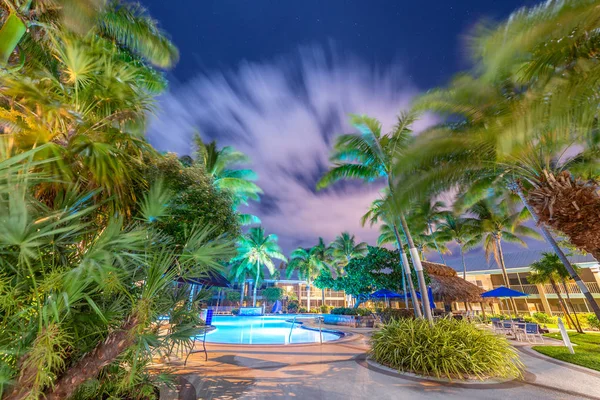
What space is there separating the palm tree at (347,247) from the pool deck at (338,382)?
28.3 m

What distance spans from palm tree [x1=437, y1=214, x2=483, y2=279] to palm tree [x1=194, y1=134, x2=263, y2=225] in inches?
724

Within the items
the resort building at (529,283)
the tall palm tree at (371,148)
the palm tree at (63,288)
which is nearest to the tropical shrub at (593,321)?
the resort building at (529,283)

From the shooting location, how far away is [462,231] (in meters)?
23.7

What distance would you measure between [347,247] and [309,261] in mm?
6706

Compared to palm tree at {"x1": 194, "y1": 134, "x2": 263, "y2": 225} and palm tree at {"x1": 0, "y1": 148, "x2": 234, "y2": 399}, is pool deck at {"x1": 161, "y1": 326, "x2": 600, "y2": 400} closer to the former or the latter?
palm tree at {"x1": 0, "y1": 148, "x2": 234, "y2": 399}

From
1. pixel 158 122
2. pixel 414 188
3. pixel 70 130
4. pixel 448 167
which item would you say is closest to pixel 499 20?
pixel 448 167

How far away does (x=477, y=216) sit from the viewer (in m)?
22.6

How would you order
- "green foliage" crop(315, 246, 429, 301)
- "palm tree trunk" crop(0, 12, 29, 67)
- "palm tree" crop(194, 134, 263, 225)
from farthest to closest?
"green foliage" crop(315, 246, 429, 301) < "palm tree" crop(194, 134, 263, 225) < "palm tree trunk" crop(0, 12, 29, 67)

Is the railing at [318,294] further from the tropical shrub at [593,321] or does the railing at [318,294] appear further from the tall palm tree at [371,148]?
the tall palm tree at [371,148]

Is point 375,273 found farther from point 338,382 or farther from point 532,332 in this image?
point 338,382

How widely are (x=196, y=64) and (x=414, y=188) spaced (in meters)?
12.7

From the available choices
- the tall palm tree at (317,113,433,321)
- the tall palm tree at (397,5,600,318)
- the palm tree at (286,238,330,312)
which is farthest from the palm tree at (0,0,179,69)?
the palm tree at (286,238,330,312)

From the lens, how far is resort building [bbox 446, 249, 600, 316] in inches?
963

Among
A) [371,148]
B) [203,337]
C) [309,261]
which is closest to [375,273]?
[371,148]
